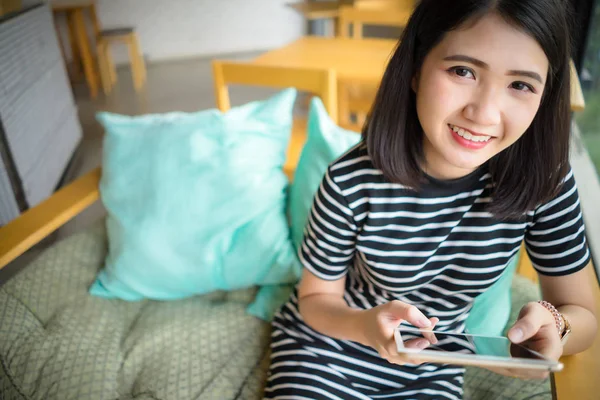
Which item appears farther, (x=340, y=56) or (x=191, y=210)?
(x=340, y=56)

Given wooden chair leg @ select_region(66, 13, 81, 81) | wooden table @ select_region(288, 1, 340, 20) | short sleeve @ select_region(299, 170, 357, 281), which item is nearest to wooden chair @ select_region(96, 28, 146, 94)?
wooden chair leg @ select_region(66, 13, 81, 81)

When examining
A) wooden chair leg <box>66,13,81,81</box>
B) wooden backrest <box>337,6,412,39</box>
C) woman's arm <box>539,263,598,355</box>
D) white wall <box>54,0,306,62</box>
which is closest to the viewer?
woman's arm <box>539,263,598,355</box>

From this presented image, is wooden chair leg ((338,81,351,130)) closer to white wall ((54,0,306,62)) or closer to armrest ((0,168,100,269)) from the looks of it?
white wall ((54,0,306,62))

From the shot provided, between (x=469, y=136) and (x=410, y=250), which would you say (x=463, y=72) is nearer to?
(x=469, y=136)

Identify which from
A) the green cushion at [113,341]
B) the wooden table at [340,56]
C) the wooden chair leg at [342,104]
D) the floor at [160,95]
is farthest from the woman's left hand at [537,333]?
the floor at [160,95]

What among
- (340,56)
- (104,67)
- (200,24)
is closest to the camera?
(340,56)

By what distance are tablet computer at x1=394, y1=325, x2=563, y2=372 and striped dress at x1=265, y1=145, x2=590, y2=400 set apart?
175 mm

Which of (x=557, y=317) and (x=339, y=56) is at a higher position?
(x=339, y=56)

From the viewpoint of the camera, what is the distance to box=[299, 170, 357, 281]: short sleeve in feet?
2.57

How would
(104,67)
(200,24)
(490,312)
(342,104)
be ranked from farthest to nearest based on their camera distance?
1. (104,67)
2. (200,24)
3. (342,104)
4. (490,312)

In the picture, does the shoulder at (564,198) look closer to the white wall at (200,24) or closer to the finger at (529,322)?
the finger at (529,322)

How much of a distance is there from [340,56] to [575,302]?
1.66 metres

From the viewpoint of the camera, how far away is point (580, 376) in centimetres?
70

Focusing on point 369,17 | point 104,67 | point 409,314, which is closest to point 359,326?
point 409,314
